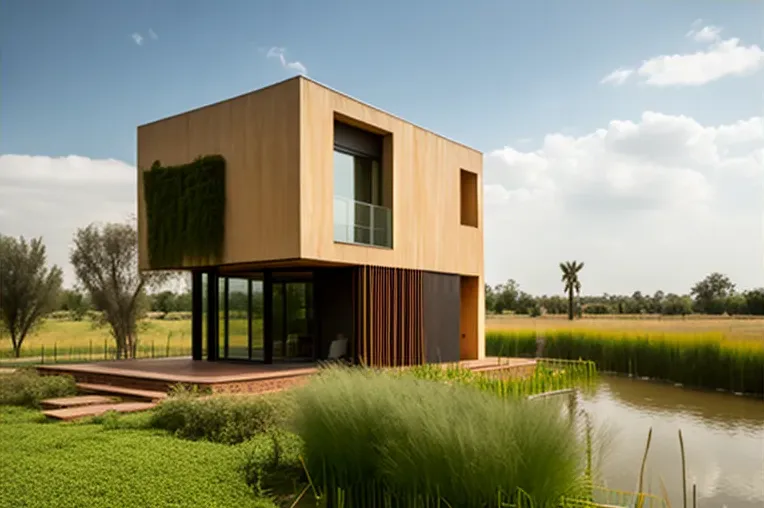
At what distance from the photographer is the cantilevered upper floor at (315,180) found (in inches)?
456

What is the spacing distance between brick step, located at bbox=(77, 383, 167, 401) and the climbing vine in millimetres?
3211

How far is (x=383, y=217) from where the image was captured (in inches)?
527

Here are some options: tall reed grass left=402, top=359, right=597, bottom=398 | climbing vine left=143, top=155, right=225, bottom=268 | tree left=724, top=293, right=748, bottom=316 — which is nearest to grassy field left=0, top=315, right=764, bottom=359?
climbing vine left=143, top=155, right=225, bottom=268

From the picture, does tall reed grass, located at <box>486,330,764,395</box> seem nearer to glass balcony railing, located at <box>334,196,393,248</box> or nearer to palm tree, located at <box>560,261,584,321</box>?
glass balcony railing, located at <box>334,196,393,248</box>

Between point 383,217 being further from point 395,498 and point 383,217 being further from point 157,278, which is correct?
point 157,278

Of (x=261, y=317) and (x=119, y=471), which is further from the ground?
(x=261, y=317)

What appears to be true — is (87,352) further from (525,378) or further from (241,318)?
(525,378)

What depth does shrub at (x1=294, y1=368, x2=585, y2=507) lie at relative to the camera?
4.21 meters

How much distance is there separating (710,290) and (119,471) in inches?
2675

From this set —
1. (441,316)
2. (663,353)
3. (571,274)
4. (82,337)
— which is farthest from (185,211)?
(571,274)

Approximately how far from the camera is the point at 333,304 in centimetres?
1358

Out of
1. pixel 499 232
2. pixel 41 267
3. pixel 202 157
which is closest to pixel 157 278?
pixel 41 267

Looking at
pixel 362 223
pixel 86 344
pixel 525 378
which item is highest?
pixel 362 223

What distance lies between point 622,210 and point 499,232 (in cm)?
313
